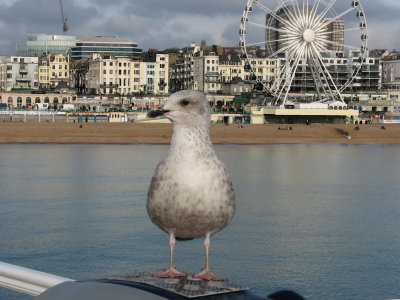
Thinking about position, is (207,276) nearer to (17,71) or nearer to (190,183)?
(190,183)

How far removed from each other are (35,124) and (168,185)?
100 meters

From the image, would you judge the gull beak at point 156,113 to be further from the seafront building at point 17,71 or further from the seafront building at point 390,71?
the seafront building at point 390,71

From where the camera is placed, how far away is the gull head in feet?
11.8

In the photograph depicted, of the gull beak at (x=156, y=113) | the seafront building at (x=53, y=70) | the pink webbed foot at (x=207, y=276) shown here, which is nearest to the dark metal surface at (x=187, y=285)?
the pink webbed foot at (x=207, y=276)

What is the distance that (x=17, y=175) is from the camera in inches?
1864

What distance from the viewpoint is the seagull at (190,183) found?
11.5 ft

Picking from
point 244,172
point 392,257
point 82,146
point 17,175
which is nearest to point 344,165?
point 244,172

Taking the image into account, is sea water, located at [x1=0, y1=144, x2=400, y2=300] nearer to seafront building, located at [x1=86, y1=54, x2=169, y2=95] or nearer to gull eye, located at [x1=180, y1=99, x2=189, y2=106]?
gull eye, located at [x1=180, y1=99, x2=189, y2=106]

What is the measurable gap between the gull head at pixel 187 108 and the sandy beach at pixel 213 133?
82987mm

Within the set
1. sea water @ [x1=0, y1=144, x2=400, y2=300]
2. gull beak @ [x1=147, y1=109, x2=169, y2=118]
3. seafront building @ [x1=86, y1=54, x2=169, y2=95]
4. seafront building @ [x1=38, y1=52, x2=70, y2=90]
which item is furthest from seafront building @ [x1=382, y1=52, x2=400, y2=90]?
gull beak @ [x1=147, y1=109, x2=169, y2=118]

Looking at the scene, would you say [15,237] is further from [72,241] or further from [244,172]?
[244,172]

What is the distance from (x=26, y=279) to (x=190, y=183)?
50.7 inches

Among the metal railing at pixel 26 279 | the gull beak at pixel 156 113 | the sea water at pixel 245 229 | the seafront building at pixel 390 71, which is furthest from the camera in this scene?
the seafront building at pixel 390 71

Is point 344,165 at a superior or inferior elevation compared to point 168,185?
inferior
